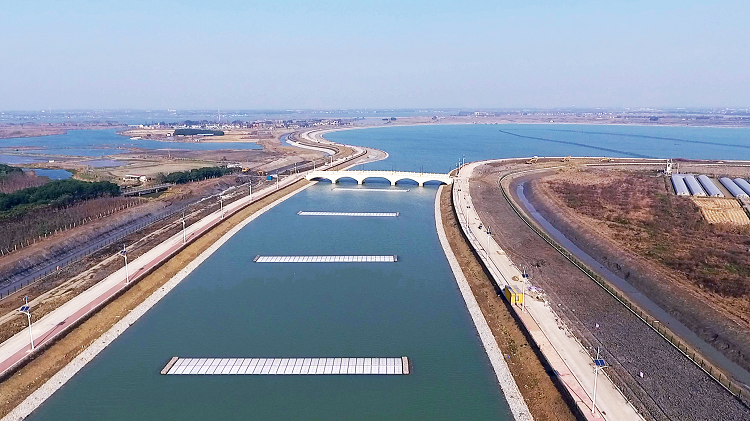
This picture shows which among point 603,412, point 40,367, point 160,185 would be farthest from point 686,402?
point 160,185

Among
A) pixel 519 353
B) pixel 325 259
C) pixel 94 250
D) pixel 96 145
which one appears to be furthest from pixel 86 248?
pixel 96 145

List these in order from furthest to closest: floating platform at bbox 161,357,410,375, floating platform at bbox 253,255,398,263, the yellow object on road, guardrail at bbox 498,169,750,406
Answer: floating platform at bbox 253,255,398,263 < the yellow object on road < floating platform at bbox 161,357,410,375 < guardrail at bbox 498,169,750,406

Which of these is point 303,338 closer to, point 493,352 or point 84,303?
point 493,352

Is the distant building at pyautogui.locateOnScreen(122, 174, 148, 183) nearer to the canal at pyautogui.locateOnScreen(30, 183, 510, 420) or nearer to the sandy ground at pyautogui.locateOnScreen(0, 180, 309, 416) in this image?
the sandy ground at pyautogui.locateOnScreen(0, 180, 309, 416)

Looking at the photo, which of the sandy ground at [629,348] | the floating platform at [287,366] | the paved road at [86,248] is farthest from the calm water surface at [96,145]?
the sandy ground at [629,348]

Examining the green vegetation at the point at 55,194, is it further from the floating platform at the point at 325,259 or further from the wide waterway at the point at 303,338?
the floating platform at the point at 325,259

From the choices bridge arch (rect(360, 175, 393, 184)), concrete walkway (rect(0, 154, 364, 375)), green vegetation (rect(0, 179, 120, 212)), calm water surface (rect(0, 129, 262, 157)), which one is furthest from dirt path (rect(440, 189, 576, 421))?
calm water surface (rect(0, 129, 262, 157))
